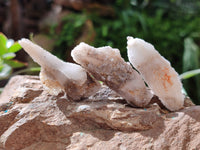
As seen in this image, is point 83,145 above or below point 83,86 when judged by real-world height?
below

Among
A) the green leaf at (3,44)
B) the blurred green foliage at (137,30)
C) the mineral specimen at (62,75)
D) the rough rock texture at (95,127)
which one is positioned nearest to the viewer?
the rough rock texture at (95,127)

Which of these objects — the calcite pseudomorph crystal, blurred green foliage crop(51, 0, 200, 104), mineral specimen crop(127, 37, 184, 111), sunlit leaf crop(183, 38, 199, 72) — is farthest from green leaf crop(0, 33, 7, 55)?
sunlit leaf crop(183, 38, 199, 72)

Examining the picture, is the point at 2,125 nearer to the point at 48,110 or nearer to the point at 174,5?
the point at 48,110

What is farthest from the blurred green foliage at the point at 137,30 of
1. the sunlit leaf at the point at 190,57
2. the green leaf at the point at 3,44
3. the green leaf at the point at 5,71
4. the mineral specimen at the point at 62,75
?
the mineral specimen at the point at 62,75

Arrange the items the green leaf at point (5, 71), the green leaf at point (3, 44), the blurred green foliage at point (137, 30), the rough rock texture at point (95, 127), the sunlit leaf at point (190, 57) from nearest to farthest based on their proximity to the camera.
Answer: the rough rock texture at point (95, 127)
the green leaf at point (3, 44)
the green leaf at point (5, 71)
the sunlit leaf at point (190, 57)
the blurred green foliage at point (137, 30)

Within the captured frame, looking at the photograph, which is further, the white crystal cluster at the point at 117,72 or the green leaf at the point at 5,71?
the green leaf at the point at 5,71

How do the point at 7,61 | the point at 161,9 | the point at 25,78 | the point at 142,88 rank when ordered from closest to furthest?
the point at 142,88, the point at 25,78, the point at 7,61, the point at 161,9

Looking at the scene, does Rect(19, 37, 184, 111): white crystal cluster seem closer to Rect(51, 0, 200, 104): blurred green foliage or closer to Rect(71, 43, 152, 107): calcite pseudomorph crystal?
Rect(71, 43, 152, 107): calcite pseudomorph crystal

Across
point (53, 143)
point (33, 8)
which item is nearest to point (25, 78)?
point (53, 143)

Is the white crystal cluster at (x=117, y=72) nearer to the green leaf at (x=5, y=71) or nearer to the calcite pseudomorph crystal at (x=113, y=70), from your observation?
the calcite pseudomorph crystal at (x=113, y=70)
